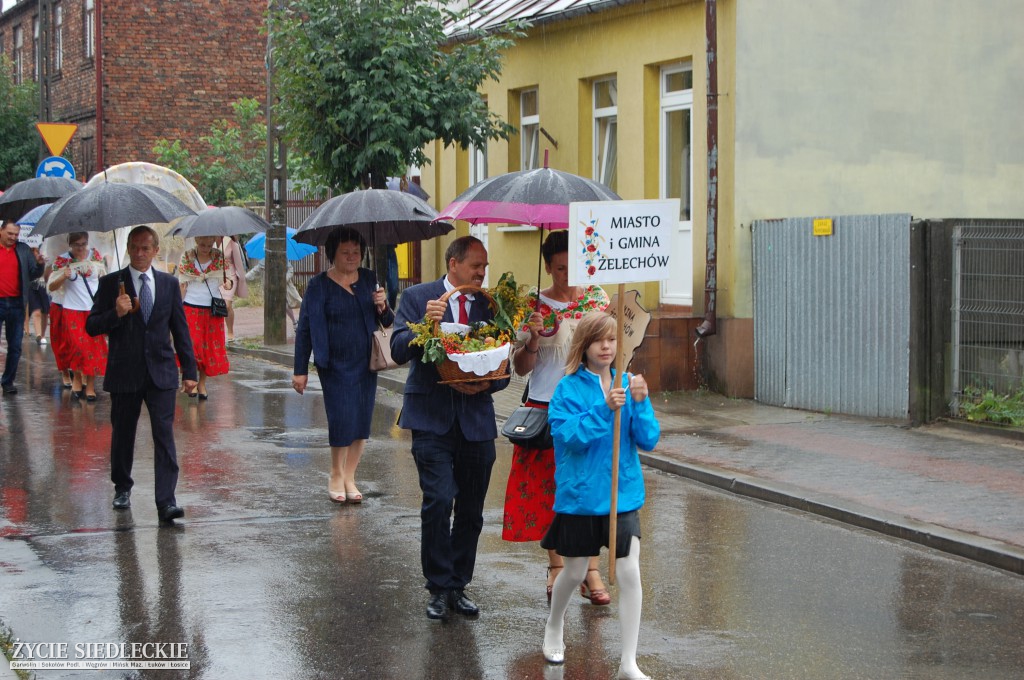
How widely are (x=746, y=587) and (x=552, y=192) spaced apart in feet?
7.72

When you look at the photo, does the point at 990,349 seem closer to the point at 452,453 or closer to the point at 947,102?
the point at 947,102

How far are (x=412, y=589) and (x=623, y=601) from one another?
68.9 inches

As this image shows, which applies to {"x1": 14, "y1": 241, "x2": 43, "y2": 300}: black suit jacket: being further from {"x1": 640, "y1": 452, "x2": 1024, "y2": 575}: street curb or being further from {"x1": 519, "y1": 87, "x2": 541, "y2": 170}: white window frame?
{"x1": 640, "y1": 452, "x2": 1024, "y2": 575}: street curb

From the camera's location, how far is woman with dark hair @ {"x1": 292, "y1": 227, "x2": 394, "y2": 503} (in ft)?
28.7

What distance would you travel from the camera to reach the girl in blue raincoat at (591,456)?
5559 millimetres

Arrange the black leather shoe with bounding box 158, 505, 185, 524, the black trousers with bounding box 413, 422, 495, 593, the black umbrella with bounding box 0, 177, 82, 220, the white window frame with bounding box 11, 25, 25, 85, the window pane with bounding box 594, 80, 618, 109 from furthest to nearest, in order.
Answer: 1. the white window frame with bounding box 11, 25, 25, 85
2. the window pane with bounding box 594, 80, 618, 109
3. the black umbrella with bounding box 0, 177, 82, 220
4. the black leather shoe with bounding box 158, 505, 185, 524
5. the black trousers with bounding box 413, 422, 495, 593

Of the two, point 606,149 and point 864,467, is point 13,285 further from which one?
point 864,467

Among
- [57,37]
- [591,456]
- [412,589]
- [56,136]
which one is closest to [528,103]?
[56,136]

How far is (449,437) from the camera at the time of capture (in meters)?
6.39

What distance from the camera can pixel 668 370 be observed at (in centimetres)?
1449

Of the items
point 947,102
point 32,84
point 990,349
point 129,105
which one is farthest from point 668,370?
point 32,84

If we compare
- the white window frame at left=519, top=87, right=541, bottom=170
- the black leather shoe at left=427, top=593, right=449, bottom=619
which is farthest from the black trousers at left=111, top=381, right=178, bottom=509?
the white window frame at left=519, top=87, right=541, bottom=170

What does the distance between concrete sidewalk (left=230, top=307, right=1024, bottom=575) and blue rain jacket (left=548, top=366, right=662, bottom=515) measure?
10.1 ft

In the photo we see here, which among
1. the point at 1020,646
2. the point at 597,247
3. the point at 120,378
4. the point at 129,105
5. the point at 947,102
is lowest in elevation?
the point at 1020,646
